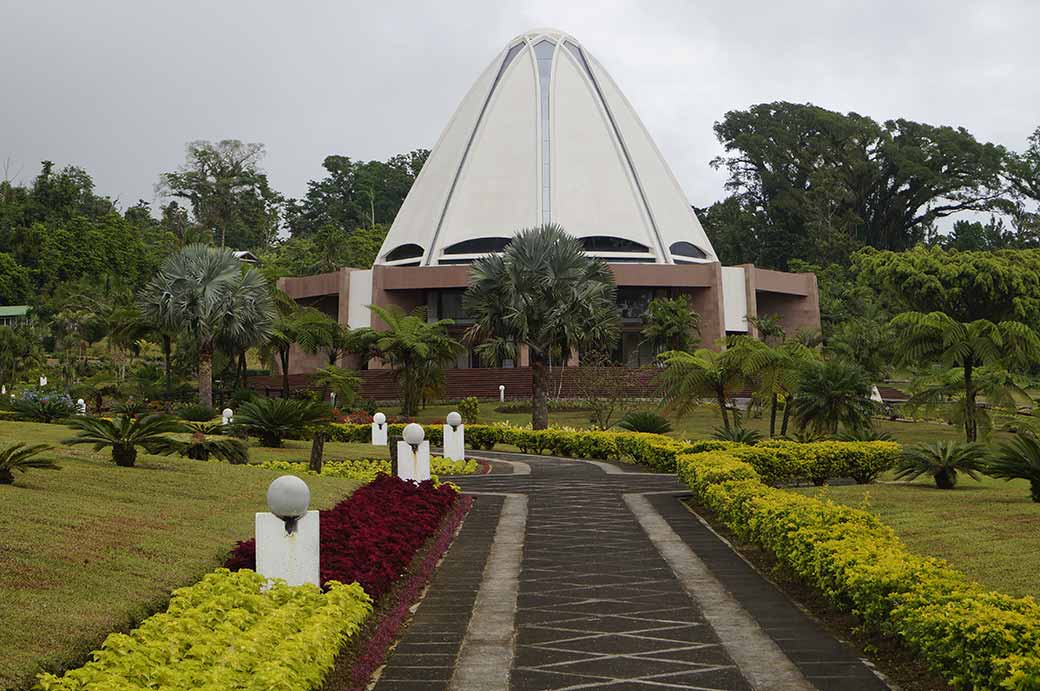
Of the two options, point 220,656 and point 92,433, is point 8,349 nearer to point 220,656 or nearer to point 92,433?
point 92,433

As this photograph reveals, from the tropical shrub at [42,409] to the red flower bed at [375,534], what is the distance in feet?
41.8

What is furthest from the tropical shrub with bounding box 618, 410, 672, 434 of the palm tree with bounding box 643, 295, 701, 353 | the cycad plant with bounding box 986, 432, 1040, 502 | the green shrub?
the palm tree with bounding box 643, 295, 701, 353

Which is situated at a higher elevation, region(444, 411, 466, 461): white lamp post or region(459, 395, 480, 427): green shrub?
region(459, 395, 480, 427): green shrub

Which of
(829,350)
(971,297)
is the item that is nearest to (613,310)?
(829,350)

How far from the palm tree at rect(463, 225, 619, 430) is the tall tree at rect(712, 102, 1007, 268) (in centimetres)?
4762

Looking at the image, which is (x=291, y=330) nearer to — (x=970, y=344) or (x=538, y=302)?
(x=538, y=302)

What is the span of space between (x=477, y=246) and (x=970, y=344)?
115ft

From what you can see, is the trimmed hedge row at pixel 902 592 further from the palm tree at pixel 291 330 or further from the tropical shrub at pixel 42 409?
the palm tree at pixel 291 330

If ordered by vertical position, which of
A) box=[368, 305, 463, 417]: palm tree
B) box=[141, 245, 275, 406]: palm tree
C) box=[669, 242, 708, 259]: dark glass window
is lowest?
box=[368, 305, 463, 417]: palm tree

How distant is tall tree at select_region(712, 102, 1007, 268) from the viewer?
235ft

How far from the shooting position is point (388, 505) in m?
11.0

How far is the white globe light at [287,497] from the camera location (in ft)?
23.3

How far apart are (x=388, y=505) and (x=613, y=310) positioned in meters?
18.7

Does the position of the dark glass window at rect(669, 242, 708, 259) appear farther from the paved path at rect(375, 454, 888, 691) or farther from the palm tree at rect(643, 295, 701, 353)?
the paved path at rect(375, 454, 888, 691)
